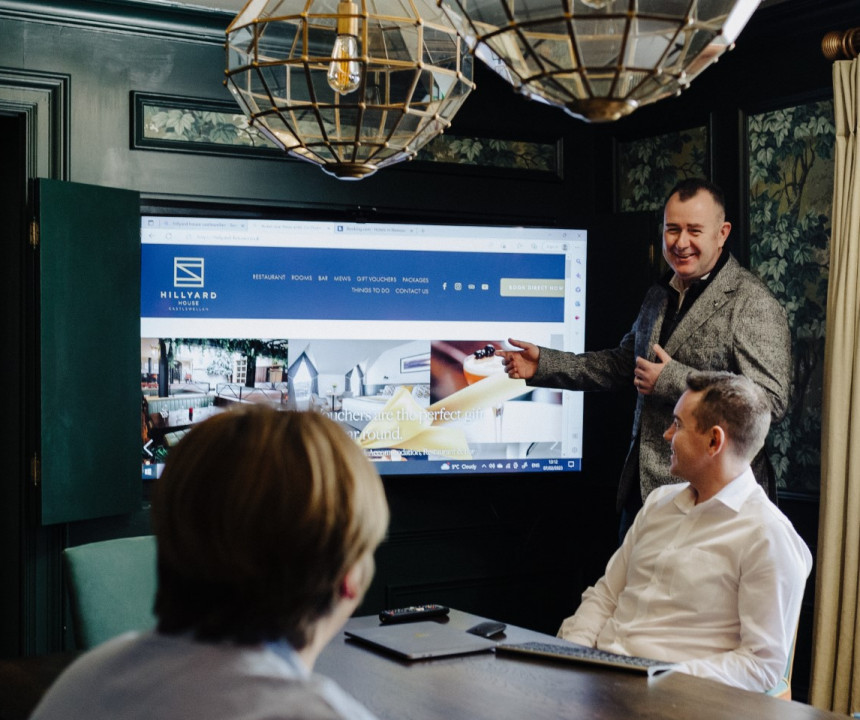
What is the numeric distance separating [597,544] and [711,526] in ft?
6.86

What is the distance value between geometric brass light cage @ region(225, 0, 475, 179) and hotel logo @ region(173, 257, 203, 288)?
1.85 m

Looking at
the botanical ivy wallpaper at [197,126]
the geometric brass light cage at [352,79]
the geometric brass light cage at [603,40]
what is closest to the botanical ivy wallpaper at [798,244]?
the botanical ivy wallpaper at [197,126]

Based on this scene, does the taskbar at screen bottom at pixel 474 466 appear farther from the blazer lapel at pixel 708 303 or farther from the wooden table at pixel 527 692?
the wooden table at pixel 527 692

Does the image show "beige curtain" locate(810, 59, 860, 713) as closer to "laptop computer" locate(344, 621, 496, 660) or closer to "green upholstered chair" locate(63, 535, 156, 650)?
"laptop computer" locate(344, 621, 496, 660)

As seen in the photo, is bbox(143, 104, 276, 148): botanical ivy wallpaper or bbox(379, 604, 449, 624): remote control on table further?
bbox(143, 104, 276, 148): botanical ivy wallpaper

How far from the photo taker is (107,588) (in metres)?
2.43

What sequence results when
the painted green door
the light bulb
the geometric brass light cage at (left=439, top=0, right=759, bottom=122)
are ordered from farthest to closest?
the painted green door
the light bulb
the geometric brass light cage at (left=439, top=0, right=759, bottom=122)

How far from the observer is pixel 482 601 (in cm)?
426

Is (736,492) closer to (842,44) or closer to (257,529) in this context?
(257,529)

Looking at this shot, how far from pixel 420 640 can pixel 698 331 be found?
5.47 ft

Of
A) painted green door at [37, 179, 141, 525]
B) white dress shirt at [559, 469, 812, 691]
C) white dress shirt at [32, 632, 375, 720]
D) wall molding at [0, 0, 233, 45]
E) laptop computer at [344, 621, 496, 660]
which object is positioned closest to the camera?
white dress shirt at [32, 632, 375, 720]

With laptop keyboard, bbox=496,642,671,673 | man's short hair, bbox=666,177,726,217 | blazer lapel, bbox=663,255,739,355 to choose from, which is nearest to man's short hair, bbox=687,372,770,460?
laptop keyboard, bbox=496,642,671,673

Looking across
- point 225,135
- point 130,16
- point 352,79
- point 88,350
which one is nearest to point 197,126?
point 225,135

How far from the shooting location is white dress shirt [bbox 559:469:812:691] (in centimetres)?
215
